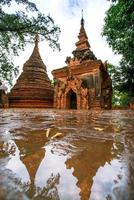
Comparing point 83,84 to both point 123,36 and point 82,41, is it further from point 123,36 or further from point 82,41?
point 82,41

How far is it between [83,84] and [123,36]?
422cm

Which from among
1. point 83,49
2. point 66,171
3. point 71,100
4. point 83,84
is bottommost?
point 66,171

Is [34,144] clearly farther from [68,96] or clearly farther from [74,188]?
[68,96]

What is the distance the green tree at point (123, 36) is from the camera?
10087mm

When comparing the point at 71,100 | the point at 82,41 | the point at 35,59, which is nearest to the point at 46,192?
the point at 71,100

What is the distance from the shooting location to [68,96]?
16.3 metres

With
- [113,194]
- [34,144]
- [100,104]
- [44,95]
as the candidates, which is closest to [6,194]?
[113,194]

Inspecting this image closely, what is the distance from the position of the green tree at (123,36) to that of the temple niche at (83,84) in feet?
6.30

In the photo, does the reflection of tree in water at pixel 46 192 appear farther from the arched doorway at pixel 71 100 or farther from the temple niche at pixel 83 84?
the arched doorway at pixel 71 100

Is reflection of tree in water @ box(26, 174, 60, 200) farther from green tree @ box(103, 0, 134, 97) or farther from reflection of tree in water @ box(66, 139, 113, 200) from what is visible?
green tree @ box(103, 0, 134, 97)

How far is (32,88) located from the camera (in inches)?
679

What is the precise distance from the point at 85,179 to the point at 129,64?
59.1 ft

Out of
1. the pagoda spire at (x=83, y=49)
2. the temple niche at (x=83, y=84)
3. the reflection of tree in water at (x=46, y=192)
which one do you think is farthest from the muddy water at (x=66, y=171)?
the pagoda spire at (x=83, y=49)

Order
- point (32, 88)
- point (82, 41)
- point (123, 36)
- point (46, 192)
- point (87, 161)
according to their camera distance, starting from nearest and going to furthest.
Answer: point (46, 192), point (87, 161), point (123, 36), point (32, 88), point (82, 41)
